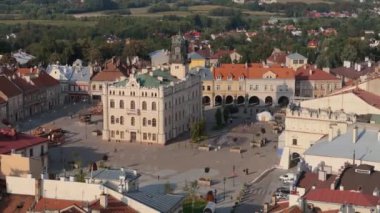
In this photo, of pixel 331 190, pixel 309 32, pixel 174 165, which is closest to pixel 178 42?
pixel 174 165

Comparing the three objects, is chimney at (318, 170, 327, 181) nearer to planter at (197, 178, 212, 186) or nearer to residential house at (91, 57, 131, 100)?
planter at (197, 178, 212, 186)

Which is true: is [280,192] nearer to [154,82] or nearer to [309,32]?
[154,82]

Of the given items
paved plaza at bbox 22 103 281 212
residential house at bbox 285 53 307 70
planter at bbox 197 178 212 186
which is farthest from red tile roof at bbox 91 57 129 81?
planter at bbox 197 178 212 186

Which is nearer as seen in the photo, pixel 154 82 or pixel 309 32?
pixel 154 82


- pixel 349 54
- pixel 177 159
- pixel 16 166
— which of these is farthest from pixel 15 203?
pixel 349 54

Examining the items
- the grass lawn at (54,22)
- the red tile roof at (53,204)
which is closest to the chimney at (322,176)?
the red tile roof at (53,204)

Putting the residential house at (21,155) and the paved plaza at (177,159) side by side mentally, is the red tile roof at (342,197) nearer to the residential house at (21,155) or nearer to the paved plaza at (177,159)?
the paved plaza at (177,159)
